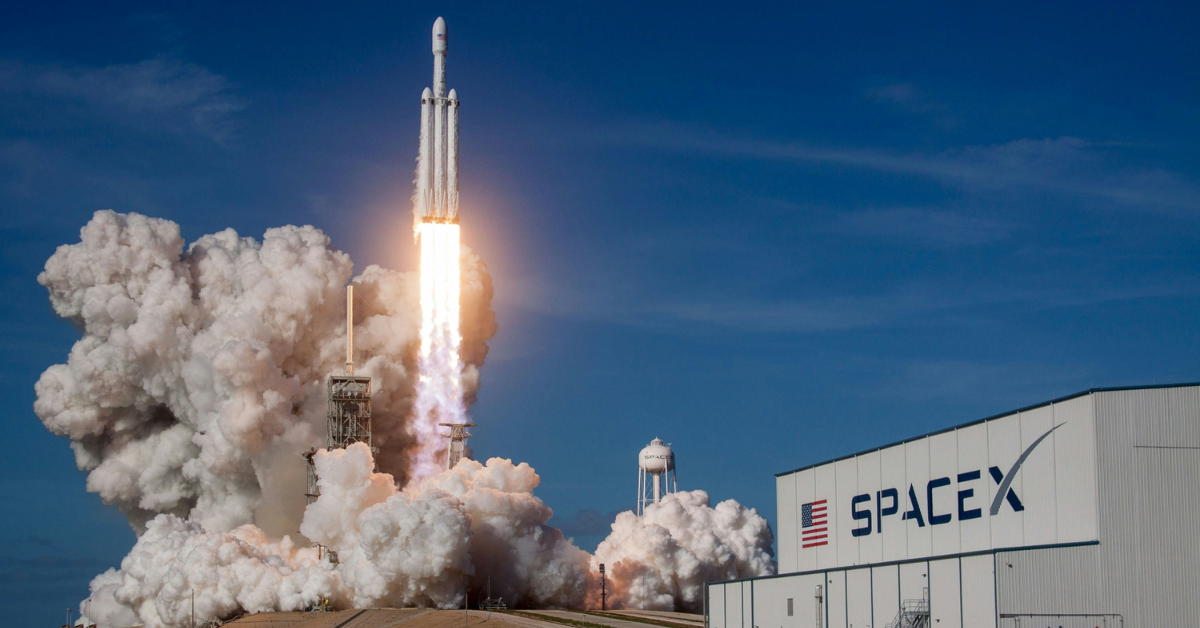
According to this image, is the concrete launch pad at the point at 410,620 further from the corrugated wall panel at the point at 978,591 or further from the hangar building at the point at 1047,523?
the corrugated wall panel at the point at 978,591

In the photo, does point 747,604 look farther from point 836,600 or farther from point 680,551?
point 680,551

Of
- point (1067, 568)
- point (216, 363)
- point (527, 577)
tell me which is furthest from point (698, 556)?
point (1067, 568)

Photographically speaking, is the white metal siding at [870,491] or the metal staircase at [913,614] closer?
the metal staircase at [913,614]

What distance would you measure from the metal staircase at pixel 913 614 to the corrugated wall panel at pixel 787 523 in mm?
13512

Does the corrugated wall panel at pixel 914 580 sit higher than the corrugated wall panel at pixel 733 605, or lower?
higher

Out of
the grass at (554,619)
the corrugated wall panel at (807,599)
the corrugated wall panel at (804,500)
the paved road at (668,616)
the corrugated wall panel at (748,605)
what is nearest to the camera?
the corrugated wall panel at (807,599)

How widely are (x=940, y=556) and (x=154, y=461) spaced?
59.0m

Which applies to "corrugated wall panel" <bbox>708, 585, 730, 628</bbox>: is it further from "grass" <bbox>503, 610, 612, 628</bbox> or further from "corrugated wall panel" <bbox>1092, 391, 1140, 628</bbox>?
"corrugated wall panel" <bbox>1092, 391, 1140, 628</bbox>

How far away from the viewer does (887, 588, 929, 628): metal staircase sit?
158 ft

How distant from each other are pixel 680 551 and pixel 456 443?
15.3 metres

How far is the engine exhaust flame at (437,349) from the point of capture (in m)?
83.8

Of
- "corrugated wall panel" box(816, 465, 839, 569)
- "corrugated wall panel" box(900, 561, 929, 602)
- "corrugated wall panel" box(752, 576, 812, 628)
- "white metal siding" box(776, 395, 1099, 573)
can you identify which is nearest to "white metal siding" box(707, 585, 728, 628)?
"corrugated wall panel" box(752, 576, 812, 628)

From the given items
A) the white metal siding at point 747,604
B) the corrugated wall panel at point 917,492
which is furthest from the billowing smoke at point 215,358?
the corrugated wall panel at point 917,492

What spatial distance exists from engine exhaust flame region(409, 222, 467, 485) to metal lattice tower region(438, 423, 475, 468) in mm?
773
